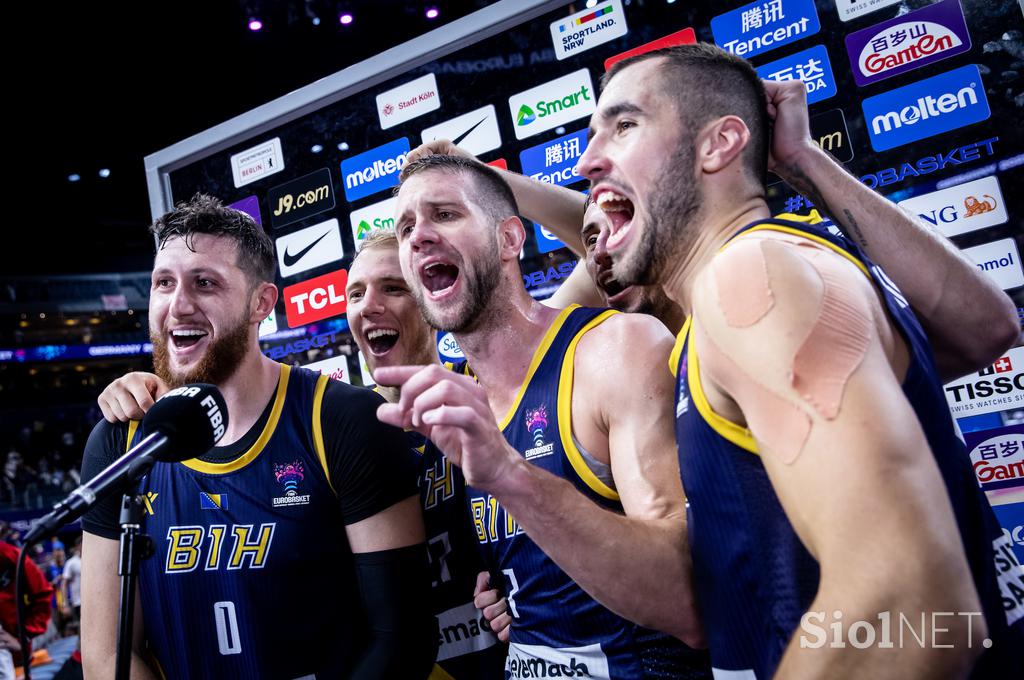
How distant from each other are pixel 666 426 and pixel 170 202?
3741mm

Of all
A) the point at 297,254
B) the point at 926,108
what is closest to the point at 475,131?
the point at 297,254

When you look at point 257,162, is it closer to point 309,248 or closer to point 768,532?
point 309,248

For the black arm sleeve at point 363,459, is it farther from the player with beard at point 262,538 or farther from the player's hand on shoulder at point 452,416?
the player's hand on shoulder at point 452,416

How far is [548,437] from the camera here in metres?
1.90

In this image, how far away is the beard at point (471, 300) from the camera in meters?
2.26

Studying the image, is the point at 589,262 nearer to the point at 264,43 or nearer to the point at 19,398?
the point at 264,43

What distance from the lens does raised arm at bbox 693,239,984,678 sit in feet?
3.01

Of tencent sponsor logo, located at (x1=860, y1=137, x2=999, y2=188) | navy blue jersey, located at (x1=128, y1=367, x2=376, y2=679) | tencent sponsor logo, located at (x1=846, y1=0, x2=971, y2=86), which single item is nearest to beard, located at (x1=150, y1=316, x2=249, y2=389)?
navy blue jersey, located at (x1=128, y1=367, x2=376, y2=679)

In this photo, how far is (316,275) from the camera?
13.0 ft

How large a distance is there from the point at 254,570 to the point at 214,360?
68 cm

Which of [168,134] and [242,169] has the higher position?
[168,134]

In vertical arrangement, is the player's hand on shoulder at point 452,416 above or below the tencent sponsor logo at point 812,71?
below

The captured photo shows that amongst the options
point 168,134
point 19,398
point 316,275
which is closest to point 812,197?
point 316,275
